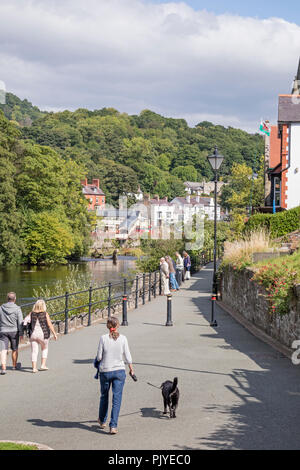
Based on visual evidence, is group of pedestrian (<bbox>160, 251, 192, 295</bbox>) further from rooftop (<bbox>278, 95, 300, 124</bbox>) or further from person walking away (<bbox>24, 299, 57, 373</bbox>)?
person walking away (<bbox>24, 299, 57, 373</bbox>)

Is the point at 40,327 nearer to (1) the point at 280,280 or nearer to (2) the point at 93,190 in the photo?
(1) the point at 280,280

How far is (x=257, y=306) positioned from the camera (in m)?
16.0

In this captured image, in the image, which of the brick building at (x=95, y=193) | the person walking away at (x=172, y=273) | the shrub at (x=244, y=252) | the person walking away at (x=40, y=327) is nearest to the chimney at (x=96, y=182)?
the brick building at (x=95, y=193)

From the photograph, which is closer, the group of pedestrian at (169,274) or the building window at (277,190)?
the group of pedestrian at (169,274)

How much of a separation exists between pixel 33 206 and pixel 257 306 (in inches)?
2150

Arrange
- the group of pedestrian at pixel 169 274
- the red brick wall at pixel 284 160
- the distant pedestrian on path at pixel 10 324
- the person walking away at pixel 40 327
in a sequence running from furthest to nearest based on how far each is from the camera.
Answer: the red brick wall at pixel 284 160 → the group of pedestrian at pixel 169 274 → the person walking away at pixel 40 327 → the distant pedestrian on path at pixel 10 324

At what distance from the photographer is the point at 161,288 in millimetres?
28609

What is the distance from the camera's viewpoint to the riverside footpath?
22.0ft

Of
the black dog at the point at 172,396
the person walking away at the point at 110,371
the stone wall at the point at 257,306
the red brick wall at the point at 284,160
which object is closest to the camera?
the person walking away at the point at 110,371

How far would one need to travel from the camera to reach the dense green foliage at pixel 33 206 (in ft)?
196

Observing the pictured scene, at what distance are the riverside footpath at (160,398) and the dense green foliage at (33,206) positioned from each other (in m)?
46.6

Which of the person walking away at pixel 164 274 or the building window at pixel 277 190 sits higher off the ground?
the building window at pixel 277 190

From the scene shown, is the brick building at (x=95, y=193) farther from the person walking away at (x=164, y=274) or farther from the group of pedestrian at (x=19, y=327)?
the group of pedestrian at (x=19, y=327)

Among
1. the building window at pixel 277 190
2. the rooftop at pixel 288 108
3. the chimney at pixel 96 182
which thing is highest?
the chimney at pixel 96 182
